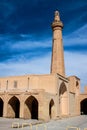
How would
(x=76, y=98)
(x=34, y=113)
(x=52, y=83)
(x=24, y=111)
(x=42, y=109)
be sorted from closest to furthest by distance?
(x=42, y=109), (x=24, y=111), (x=52, y=83), (x=34, y=113), (x=76, y=98)

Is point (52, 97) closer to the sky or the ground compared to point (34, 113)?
closer to the sky

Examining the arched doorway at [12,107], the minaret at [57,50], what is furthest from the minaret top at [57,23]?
the arched doorway at [12,107]

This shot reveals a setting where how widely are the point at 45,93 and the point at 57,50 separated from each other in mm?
14412

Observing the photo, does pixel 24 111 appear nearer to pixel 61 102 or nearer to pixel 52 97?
pixel 52 97

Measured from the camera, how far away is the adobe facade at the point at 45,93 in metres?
32.7

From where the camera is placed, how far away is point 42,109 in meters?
30.8

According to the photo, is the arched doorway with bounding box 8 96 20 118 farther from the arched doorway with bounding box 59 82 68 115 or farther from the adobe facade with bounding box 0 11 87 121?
the arched doorway with bounding box 59 82 68 115

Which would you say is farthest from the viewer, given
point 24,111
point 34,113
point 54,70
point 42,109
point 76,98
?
point 76,98

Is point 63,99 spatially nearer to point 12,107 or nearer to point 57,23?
point 12,107

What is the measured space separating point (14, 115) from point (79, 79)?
63.7ft

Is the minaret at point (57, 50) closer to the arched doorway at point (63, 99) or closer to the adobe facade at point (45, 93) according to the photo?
the adobe facade at point (45, 93)

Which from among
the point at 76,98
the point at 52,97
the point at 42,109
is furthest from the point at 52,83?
the point at 76,98

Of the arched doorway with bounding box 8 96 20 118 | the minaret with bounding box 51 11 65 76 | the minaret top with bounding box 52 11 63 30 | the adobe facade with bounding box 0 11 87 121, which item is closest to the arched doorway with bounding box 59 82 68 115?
the adobe facade with bounding box 0 11 87 121

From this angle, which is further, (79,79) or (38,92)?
(79,79)
